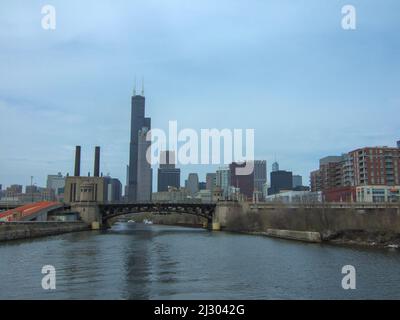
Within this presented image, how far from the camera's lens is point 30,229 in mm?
80625

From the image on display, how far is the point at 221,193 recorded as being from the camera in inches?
6462

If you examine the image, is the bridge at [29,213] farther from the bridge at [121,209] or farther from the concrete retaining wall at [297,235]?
the concrete retaining wall at [297,235]

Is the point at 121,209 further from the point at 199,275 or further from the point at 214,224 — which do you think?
the point at 199,275

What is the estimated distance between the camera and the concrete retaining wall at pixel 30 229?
70.7 meters

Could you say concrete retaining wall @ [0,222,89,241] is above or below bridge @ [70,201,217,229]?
below

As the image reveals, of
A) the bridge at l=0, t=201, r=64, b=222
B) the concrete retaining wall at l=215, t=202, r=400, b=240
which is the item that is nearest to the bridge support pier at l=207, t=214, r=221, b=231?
the concrete retaining wall at l=215, t=202, r=400, b=240

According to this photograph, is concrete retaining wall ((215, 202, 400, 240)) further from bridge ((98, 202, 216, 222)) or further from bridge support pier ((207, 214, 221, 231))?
bridge ((98, 202, 216, 222))

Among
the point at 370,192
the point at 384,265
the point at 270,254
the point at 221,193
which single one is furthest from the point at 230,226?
the point at 384,265

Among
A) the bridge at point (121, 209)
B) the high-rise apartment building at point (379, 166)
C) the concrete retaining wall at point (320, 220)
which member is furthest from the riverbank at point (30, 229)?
the high-rise apartment building at point (379, 166)

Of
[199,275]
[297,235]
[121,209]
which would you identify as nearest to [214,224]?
[121,209]

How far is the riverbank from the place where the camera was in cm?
7068
